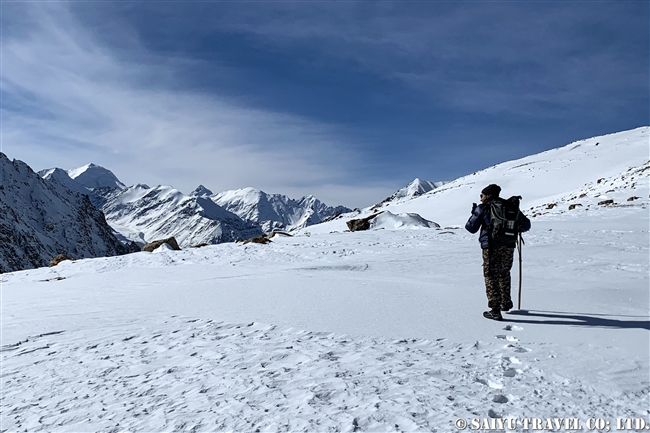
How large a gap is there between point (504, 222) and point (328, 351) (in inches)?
132

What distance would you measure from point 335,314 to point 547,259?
27.1 ft

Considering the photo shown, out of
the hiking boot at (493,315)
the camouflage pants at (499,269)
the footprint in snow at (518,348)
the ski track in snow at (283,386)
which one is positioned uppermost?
the camouflage pants at (499,269)

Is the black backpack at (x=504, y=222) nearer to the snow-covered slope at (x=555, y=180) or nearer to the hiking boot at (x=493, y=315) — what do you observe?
the hiking boot at (x=493, y=315)

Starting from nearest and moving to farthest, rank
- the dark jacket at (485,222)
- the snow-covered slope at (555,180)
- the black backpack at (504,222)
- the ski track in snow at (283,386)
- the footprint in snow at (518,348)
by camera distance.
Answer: the ski track in snow at (283,386) < the footprint in snow at (518,348) < the black backpack at (504,222) < the dark jacket at (485,222) < the snow-covered slope at (555,180)

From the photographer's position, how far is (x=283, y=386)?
11.8ft

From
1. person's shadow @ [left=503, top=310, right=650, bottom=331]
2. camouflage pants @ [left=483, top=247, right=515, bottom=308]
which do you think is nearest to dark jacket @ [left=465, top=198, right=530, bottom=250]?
camouflage pants @ [left=483, top=247, right=515, bottom=308]

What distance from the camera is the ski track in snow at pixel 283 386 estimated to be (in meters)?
3.09

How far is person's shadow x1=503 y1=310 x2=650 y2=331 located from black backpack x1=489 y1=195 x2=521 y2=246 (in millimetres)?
1132

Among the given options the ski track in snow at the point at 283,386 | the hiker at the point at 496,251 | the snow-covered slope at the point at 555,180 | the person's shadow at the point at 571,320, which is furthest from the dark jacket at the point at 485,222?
the snow-covered slope at the point at 555,180

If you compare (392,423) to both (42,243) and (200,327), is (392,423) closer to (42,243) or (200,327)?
(200,327)

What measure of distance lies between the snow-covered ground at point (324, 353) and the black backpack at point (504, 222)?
122cm

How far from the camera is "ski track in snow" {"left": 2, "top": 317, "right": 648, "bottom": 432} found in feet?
10.2

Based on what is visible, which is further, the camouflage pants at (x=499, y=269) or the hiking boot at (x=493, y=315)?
the camouflage pants at (x=499, y=269)

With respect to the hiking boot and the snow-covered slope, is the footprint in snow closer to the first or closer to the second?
the hiking boot
